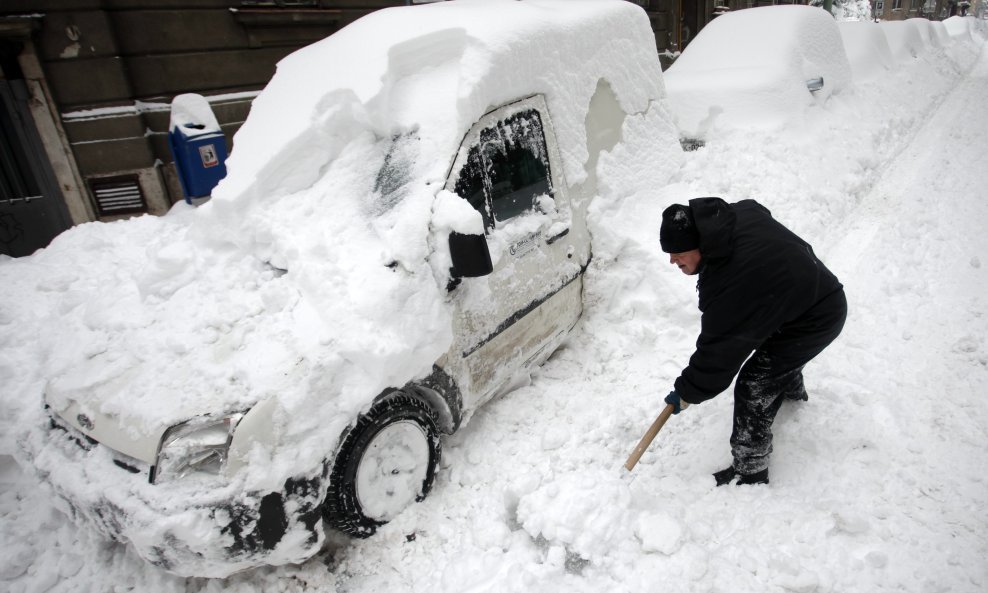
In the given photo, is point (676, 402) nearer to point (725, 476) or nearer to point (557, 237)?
point (725, 476)

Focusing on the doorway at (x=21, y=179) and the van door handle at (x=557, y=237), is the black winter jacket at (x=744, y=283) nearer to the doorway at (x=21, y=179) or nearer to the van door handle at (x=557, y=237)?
the van door handle at (x=557, y=237)

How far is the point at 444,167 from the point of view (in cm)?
268

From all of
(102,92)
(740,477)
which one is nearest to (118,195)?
(102,92)

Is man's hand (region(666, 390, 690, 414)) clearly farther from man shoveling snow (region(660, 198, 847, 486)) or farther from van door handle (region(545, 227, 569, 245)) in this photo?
van door handle (region(545, 227, 569, 245))

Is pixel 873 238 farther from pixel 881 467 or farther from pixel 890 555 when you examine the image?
pixel 890 555

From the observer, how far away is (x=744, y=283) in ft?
7.82

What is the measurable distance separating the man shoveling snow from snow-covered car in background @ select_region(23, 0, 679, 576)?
0.95 m

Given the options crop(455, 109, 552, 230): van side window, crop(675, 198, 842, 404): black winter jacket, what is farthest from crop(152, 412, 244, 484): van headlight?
crop(675, 198, 842, 404): black winter jacket

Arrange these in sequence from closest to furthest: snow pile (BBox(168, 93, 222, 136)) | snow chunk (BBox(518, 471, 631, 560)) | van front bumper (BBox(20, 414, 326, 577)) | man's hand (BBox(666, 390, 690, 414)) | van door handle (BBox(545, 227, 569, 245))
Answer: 1. van front bumper (BBox(20, 414, 326, 577))
2. snow chunk (BBox(518, 471, 631, 560))
3. man's hand (BBox(666, 390, 690, 414))
4. van door handle (BBox(545, 227, 569, 245))
5. snow pile (BBox(168, 93, 222, 136))

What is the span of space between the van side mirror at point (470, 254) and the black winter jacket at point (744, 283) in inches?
37.1

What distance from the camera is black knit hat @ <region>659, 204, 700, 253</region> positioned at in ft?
7.80

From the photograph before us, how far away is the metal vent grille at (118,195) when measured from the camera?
22.0ft

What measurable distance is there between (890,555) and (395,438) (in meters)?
2.18

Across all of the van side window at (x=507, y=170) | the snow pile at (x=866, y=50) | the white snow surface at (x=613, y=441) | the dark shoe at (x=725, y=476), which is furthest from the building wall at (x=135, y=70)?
the snow pile at (x=866, y=50)
